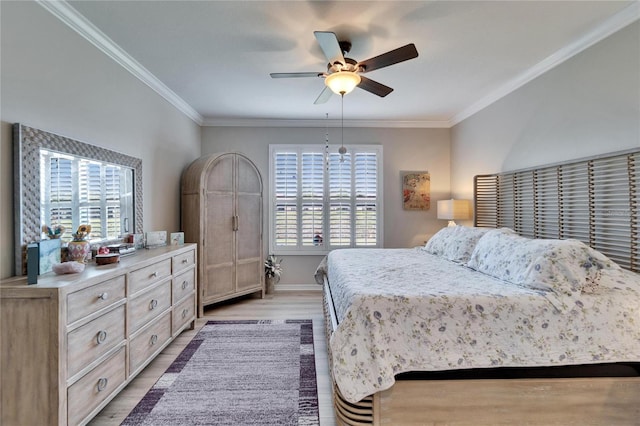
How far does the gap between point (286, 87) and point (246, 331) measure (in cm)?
276

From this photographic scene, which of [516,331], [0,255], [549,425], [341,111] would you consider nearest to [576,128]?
[516,331]

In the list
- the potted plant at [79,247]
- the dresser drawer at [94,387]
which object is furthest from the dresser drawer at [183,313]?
the potted plant at [79,247]

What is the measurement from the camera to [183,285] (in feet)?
10.2

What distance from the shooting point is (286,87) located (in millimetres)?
3418

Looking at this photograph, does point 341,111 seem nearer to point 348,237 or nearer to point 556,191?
point 348,237

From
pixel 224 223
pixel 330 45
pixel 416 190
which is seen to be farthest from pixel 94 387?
pixel 416 190

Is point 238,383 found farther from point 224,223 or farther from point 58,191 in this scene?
point 224,223

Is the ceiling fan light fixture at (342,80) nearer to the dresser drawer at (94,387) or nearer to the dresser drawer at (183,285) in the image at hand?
the dresser drawer at (183,285)

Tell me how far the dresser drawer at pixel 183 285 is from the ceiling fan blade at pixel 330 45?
2412mm

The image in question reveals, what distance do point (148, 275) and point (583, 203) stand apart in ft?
11.7

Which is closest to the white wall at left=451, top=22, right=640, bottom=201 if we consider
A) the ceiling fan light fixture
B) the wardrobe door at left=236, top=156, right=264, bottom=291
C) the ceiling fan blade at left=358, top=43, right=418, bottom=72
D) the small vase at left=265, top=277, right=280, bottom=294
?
the ceiling fan blade at left=358, top=43, right=418, bottom=72

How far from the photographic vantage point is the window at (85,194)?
1.96m

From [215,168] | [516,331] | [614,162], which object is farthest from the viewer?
[215,168]

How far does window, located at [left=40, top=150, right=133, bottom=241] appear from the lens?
6.44ft
